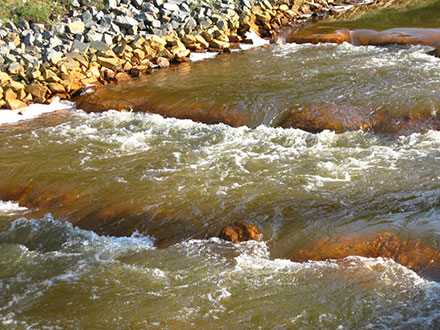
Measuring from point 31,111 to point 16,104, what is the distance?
318mm

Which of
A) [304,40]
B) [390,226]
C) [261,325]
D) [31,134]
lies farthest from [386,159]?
[304,40]

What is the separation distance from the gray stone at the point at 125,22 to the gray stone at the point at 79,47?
1.23 metres

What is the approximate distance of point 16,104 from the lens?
32.1ft

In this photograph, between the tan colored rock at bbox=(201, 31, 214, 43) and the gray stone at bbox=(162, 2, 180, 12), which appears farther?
the gray stone at bbox=(162, 2, 180, 12)

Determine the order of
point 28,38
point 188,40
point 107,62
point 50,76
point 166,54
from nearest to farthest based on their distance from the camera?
point 50,76 < point 107,62 < point 28,38 < point 166,54 < point 188,40

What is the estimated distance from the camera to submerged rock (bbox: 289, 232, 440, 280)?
14.5ft

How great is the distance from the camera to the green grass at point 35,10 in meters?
12.2

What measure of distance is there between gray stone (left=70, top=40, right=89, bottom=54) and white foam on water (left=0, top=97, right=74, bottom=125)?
139 centimetres

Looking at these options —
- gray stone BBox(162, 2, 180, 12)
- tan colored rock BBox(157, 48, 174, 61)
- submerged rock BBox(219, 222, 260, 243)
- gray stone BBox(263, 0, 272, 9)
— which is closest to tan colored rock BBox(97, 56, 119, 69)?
tan colored rock BBox(157, 48, 174, 61)

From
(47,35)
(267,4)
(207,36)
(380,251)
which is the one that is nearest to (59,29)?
(47,35)

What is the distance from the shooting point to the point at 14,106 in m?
9.73

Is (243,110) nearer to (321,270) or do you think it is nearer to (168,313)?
(321,270)

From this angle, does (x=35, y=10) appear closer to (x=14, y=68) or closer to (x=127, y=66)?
(x=14, y=68)

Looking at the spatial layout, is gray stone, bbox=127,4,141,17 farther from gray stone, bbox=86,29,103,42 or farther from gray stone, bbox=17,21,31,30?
gray stone, bbox=17,21,31,30
